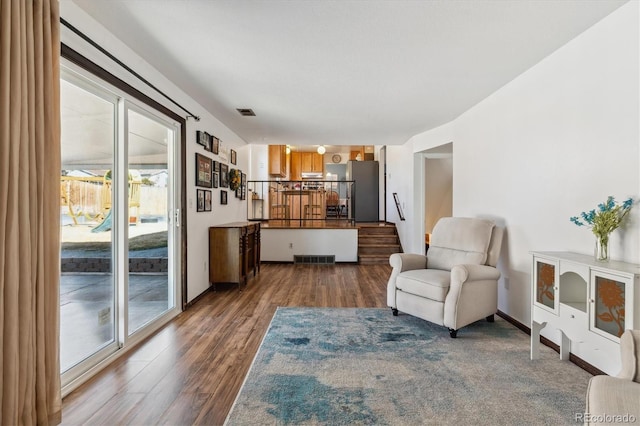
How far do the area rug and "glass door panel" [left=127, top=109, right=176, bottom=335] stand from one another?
4.18 ft

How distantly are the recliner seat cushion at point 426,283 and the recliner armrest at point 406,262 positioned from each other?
0.09m

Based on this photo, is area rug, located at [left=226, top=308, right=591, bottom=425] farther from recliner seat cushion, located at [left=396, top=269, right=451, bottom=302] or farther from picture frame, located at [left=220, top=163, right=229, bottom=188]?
picture frame, located at [left=220, top=163, right=229, bottom=188]

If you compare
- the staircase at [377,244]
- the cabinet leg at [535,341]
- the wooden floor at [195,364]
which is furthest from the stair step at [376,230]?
the cabinet leg at [535,341]

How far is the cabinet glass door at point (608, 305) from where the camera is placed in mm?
1693

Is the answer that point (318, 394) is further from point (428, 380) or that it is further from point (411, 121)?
point (411, 121)

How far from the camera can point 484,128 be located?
11.8ft

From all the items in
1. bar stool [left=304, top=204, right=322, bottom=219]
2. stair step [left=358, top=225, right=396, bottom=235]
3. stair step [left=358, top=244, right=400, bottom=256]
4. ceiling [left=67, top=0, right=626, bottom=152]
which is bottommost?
stair step [left=358, top=244, right=400, bottom=256]

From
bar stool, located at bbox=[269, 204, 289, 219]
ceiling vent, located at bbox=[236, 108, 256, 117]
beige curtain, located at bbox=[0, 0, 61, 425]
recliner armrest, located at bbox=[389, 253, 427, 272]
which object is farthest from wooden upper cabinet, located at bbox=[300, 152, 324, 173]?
beige curtain, located at bbox=[0, 0, 61, 425]

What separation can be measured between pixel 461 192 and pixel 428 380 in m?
2.85

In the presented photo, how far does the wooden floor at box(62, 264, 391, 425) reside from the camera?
1741 millimetres

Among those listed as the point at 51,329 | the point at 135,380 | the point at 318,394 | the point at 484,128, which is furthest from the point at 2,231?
the point at 484,128

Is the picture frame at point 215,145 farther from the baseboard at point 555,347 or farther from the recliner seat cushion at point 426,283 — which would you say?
the baseboard at point 555,347

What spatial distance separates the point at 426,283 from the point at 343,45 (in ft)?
7.15

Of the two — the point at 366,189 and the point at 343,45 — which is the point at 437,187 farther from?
the point at 343,45
